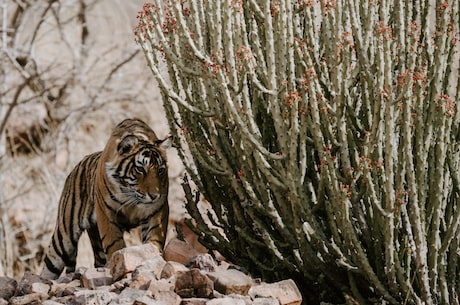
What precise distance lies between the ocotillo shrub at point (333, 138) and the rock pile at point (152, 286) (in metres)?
0.32

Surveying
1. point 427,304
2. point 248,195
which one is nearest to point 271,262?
point 248,195

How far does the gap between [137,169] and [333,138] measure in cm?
181

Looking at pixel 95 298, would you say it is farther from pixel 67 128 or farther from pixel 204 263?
pixel 67 128

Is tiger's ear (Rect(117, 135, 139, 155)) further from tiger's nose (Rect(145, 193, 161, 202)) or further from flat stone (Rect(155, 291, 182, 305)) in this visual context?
flat stone (Rect(155, 291, 182, 305))

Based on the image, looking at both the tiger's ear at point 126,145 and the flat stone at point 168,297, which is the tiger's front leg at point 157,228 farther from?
the flat stone at point 168,297

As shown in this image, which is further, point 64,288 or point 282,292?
point 64,288

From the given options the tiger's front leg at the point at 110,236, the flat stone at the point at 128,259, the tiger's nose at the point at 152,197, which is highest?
the tiger's nose at the point at 152,197

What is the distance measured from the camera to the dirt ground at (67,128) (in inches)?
418

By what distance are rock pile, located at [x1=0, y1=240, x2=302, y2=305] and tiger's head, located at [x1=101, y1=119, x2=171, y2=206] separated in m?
1.08

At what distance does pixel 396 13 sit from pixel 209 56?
112 centimetres

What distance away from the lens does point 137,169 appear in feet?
19.6

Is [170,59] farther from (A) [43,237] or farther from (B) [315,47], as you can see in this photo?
(A) [43,237]

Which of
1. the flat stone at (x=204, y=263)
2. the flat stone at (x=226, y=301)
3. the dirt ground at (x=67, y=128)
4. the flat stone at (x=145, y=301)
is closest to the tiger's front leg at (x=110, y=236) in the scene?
the flat stone at (x=204, y=263)

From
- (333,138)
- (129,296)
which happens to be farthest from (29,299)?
(333,138)
